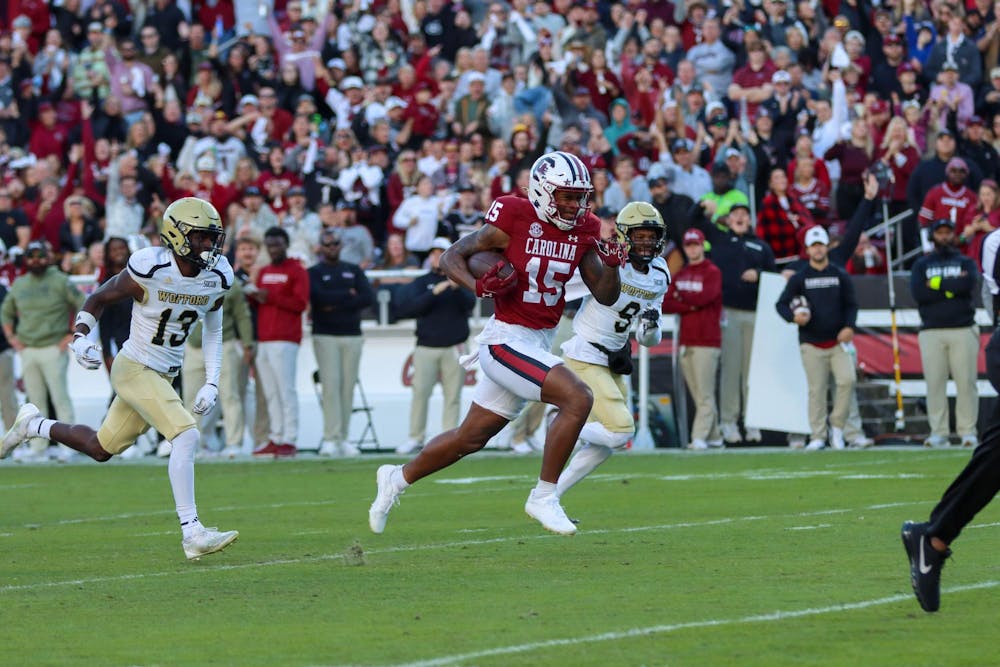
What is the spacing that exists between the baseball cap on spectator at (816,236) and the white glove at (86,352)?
979cm

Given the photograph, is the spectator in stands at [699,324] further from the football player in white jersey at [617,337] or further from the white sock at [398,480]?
the white sock at [398,480]

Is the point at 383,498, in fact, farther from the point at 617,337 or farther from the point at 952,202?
the point at 952,202

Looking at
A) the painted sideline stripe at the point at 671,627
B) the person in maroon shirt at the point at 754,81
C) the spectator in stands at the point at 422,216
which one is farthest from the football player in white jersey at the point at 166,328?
the person in maroon shirt at the point at 754,81

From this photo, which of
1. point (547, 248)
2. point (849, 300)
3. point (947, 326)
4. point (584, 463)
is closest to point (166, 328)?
point (547, 248)

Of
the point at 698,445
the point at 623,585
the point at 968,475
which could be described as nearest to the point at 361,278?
the point at 698,445

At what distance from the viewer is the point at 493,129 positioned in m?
21.3

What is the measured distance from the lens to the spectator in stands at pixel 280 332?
18312 mm

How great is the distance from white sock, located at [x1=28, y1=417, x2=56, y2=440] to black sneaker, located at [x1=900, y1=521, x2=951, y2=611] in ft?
18.4

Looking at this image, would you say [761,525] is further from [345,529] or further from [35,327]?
[35,327]

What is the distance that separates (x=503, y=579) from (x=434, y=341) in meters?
10.4

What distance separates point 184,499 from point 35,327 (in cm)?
1001

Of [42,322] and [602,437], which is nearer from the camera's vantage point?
[602,437]

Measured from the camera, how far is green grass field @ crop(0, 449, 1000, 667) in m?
6.04

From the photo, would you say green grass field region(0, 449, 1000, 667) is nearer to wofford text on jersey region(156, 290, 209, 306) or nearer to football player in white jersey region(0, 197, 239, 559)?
football player in white jersey region(0, 197, 239, 559)
